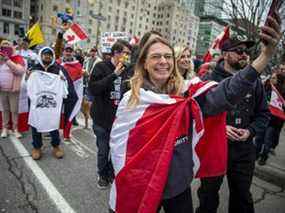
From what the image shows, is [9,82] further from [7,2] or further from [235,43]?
[7,2]

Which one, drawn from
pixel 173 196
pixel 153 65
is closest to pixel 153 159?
pixel 173 196

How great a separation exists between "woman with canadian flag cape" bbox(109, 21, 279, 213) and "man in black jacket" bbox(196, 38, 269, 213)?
634 millimetres

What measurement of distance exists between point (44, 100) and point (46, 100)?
0.03 meters

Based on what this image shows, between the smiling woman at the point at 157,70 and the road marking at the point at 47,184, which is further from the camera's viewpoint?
the road marking at the point at 47,184

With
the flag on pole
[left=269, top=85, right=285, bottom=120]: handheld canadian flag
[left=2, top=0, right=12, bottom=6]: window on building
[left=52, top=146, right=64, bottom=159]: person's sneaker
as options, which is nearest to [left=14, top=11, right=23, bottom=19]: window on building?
[left=2, top=0, right=12, bottom=6]: window on building

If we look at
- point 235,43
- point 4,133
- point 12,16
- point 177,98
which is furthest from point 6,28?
point 177,98

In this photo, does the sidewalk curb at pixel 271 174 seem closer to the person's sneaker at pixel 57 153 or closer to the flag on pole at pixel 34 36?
the person's sneaker at pixel 57 153

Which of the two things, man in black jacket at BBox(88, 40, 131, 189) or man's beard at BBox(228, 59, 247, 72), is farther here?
man in black jacket at BBox(88, 40, 131, 189)

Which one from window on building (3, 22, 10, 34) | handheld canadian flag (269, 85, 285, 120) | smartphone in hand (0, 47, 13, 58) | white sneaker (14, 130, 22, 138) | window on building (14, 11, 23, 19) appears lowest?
white sneaker (14, 130, 22, 138)

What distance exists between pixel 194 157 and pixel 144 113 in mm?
571

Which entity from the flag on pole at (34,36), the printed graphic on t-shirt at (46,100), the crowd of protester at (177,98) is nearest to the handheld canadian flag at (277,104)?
the crowd of protester at (177,98)

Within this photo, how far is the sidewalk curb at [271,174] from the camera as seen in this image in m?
5.00

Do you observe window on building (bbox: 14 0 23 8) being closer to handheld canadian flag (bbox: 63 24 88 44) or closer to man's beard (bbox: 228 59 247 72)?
handheld canadian flag (bbox: 63 24 88 44)

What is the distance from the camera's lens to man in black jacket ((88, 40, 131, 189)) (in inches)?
157
